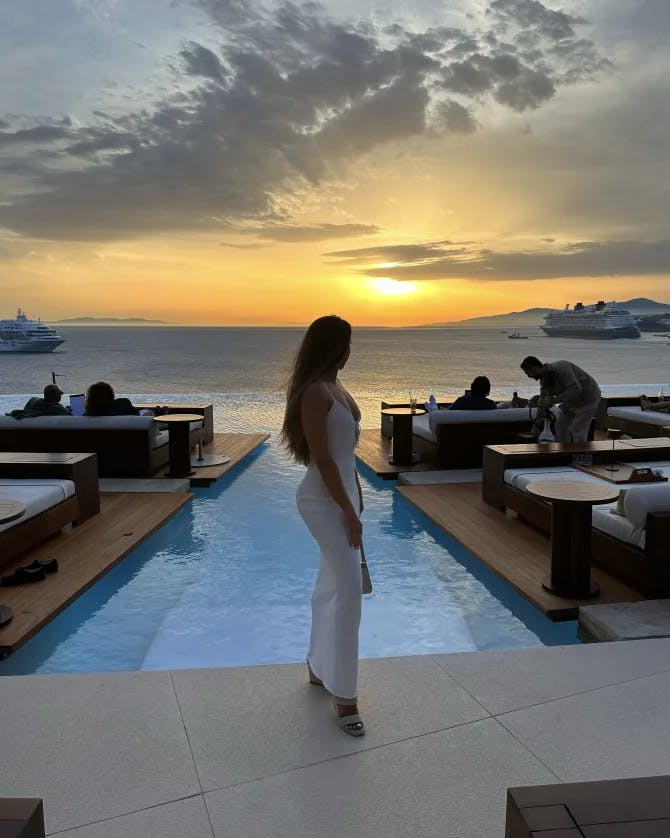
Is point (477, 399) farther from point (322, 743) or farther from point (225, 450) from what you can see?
point (322, 743)

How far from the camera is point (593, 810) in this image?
45.0 inches

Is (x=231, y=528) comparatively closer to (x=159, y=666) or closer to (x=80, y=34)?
(x=159, y=666)

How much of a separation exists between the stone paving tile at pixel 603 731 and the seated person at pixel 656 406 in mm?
7663

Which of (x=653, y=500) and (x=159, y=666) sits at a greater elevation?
(x=653, y=500)

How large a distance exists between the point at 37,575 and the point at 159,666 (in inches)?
51.9

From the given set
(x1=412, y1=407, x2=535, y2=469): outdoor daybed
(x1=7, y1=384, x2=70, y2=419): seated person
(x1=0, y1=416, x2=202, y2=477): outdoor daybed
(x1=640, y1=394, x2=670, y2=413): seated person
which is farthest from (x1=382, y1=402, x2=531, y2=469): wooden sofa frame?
(x1=7, y1=384, x2=70, y2=419): seated person

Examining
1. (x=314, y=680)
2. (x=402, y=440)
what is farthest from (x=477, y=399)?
(x=314, y=680)

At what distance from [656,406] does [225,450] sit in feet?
20.7

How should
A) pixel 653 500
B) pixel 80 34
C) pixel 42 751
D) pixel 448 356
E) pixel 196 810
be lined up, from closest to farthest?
pixel 196 810 → pixel 42 751 → pixel 653 500 → pixel 80 34 → pixel 448 356

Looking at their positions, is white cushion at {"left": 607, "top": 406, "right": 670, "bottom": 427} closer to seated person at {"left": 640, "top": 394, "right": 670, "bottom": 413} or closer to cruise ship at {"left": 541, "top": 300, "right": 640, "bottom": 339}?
seated person at {"left": 640, "top": 394, "right": 670, "bottom": 413}

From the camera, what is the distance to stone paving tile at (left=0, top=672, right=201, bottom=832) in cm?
214

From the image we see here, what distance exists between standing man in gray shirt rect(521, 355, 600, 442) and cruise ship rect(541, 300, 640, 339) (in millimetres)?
81552

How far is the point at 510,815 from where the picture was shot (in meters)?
1.20

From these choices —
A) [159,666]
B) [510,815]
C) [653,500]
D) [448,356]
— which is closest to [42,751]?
[159,666]
